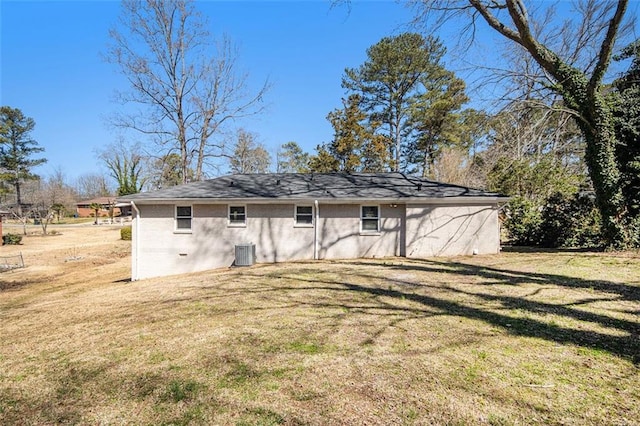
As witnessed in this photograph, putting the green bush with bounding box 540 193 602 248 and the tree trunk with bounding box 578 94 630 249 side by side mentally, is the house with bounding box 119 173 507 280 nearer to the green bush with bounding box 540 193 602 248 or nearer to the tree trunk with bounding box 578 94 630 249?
the tree trunk with bounding box 578 94 630 249

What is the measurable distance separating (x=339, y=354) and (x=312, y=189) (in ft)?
32.4

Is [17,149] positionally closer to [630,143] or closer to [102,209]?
[102,209]

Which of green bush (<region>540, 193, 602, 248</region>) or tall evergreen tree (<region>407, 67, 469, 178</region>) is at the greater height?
tall evergreen tree (<region>407, 67, 469, 178</region>)

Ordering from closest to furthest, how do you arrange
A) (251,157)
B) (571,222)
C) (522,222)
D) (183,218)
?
1. (183,218)
2. (571,222)
3. (522,222)
4. (251,157)

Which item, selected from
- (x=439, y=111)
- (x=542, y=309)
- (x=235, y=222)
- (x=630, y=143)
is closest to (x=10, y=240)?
(x=235, y=222)

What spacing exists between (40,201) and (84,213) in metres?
22.3

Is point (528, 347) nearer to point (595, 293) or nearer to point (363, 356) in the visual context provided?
point (363, 356)

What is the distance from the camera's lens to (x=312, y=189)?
1359 cm

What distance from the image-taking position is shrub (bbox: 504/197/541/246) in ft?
49.2

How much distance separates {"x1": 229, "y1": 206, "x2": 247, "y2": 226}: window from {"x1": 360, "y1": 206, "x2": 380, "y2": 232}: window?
474cm

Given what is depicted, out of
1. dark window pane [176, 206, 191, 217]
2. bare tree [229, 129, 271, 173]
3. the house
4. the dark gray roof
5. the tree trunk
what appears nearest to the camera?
the tree trunk

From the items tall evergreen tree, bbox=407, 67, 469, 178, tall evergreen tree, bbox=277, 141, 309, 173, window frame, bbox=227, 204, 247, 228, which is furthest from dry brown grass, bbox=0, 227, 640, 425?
tall evergreen tree, bbox=277, 141, 309, 173

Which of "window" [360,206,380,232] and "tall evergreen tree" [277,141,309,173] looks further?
"tall evergreen tree" [277,141,309,173]

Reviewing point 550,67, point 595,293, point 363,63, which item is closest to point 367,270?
point 595,293
